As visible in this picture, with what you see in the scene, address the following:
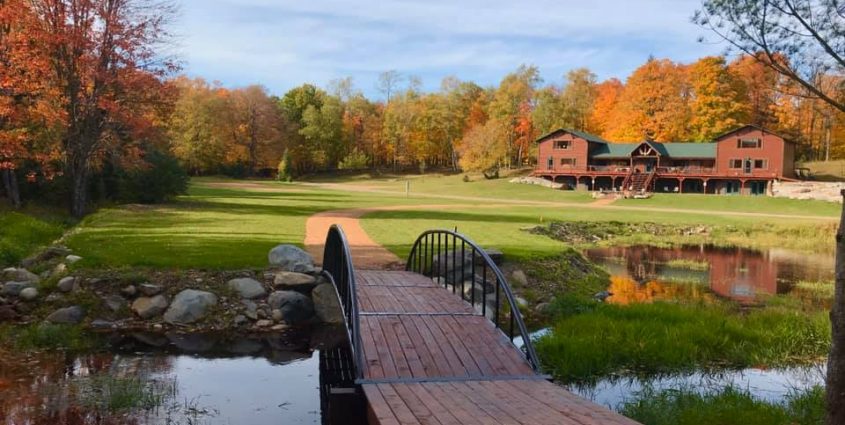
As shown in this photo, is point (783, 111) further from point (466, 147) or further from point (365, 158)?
point (365, 158)

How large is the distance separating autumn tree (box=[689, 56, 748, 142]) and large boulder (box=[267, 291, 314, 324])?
201 feet

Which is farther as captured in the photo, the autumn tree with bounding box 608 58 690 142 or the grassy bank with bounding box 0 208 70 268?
the autumn tree with bounding box 608 58 690 142

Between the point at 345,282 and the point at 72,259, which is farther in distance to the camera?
the point at 72,259

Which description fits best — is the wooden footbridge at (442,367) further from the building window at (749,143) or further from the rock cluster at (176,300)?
the building window at (749,143)

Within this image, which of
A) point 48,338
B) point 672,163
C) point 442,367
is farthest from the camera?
point 672,163

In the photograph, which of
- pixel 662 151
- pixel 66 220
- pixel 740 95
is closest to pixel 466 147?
pixel 662 151

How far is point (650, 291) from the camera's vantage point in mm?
15914

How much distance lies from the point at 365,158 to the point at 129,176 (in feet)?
191

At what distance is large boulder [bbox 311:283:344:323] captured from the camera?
12094 millimetres

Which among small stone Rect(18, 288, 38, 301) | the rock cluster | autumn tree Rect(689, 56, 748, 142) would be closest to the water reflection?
the rock cluster

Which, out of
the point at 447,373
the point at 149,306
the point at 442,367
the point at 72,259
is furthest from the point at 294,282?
the point at 447,373

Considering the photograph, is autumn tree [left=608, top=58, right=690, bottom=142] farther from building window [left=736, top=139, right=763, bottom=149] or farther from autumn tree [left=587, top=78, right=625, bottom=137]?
building window [left=736, top=139, right=763, bottom=149]

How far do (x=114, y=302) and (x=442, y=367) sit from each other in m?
7.61

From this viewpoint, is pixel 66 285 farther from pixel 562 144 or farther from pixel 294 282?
pixel 562 144
